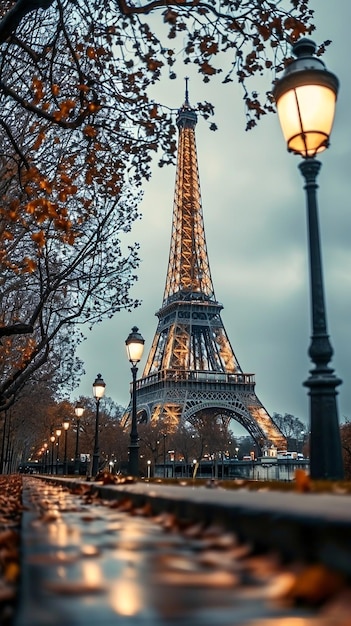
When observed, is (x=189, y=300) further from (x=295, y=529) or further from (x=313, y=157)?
(x=295, y=529)

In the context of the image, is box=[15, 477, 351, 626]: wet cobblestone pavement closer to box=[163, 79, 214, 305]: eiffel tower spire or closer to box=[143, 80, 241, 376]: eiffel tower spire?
box=[143, 80, 241, 376]: eiffel tower spire

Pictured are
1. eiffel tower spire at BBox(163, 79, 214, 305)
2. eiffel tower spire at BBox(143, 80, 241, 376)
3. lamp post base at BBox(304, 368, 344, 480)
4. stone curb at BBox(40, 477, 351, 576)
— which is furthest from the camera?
eiffel tower spire at BBox(163, 79, 214, 305)

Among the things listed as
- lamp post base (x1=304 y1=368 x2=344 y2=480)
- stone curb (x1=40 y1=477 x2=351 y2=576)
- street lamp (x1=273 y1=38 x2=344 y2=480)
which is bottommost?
stone curb (x1=40 y1=477 x2=351 y2=576)

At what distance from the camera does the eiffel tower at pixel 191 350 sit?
62.2 meters

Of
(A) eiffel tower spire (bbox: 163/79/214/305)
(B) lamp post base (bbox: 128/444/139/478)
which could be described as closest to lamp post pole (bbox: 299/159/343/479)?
(B) lamp post base (bbox: 128/444/139/478)

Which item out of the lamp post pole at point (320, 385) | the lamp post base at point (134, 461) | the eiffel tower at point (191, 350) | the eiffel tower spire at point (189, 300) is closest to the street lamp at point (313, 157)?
the lamp post pole at point (320, 385)

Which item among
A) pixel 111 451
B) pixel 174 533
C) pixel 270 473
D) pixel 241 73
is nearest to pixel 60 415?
pixel 111 451

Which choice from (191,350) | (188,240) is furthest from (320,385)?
(188,240)

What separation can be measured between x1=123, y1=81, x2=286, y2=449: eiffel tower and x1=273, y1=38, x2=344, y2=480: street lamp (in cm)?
5545

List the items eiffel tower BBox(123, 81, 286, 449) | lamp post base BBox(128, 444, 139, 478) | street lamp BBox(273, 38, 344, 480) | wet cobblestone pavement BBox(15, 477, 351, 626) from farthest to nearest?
1. eiffel tower BBox(123, 81, 286, 449)
2. lamp post base BBox(128, 444, 139, 478)
3. street lamp BBox(273, 38, 344, 480)
4. wet cobblestone pavement BBox(15, 477, 351, 626)

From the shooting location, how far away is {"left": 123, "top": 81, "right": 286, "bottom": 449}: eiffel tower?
62.2 m

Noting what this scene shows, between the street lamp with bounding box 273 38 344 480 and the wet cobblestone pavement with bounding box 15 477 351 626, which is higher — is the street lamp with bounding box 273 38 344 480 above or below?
above

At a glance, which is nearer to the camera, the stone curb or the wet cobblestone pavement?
the wet cobblestone pavement

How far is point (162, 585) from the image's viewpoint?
47.5 inches
